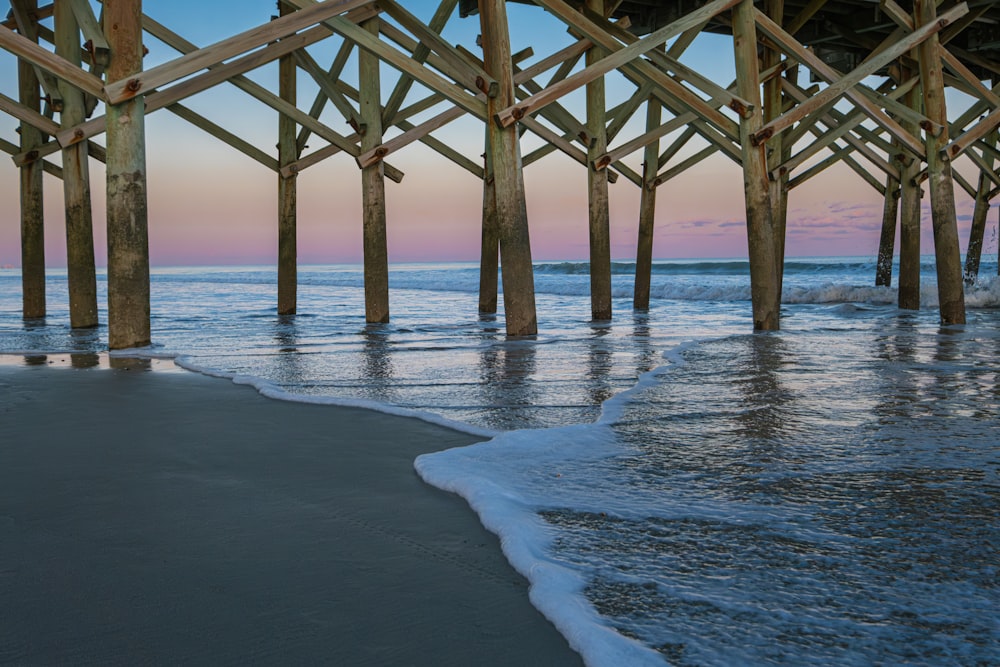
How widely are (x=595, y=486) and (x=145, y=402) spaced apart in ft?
7.44

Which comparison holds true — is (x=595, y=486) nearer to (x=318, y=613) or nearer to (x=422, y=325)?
(x=318, y=613)

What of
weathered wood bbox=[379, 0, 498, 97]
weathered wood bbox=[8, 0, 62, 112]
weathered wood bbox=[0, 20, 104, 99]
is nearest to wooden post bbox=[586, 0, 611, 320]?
weathered wood bbox=[379, 0, 498, 97]

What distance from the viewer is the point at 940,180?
26.9ft

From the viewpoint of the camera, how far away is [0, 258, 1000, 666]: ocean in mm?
1509

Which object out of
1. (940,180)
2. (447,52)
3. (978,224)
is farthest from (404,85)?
(978,224)

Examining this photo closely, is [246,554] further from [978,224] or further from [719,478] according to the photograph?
[978,224]

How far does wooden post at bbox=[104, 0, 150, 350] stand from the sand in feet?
8.79

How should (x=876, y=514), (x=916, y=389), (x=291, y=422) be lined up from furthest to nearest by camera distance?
(x=916, y=389), (x=291, y=422), (x=876, y=514)

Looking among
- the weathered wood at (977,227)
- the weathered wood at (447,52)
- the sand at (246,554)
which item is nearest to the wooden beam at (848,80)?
the weathered wood at (447,52)

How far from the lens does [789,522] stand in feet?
6.70

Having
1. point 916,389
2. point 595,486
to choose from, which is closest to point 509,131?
point 916,389

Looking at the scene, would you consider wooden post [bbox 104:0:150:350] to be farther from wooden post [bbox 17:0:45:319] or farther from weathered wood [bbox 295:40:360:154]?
wooden post [bbox 17:0:45:319]

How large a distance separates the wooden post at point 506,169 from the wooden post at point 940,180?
13.7 feet

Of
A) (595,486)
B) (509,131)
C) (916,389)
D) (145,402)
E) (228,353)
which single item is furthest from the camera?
(509,131)
